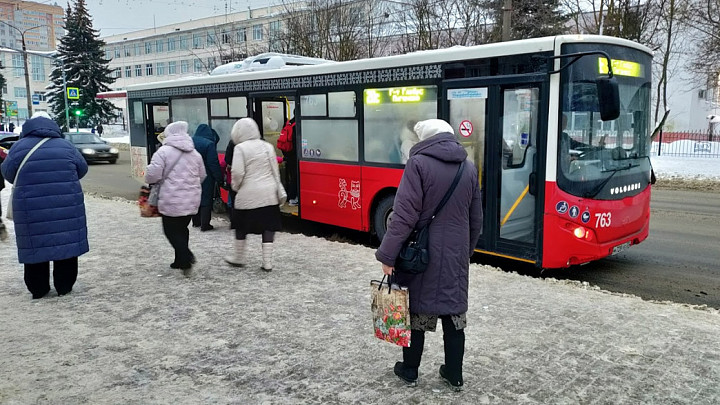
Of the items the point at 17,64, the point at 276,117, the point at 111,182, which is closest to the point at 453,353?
the point at 276,117

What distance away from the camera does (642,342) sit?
4742mm

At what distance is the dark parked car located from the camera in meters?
26.1

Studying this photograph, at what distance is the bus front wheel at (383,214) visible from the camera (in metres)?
8.20

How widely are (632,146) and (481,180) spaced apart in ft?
6.23

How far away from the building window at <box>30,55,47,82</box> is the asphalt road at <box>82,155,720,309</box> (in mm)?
97185

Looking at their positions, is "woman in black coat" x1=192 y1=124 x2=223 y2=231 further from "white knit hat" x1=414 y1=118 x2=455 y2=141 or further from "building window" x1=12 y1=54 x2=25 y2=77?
"building window" x1=12 y1=54 x2=25 y2=77

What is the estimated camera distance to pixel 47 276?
5941 millimetres

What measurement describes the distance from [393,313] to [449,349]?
0.49m

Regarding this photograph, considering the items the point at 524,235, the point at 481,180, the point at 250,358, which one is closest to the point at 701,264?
the point at 524,235

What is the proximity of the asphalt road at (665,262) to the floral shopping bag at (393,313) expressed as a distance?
3.97 meters

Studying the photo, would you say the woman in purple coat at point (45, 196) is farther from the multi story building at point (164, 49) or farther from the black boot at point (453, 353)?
the multi story building at point (164, 49)

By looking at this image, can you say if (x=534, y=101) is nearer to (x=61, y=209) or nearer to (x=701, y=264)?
(x=701, y=264)

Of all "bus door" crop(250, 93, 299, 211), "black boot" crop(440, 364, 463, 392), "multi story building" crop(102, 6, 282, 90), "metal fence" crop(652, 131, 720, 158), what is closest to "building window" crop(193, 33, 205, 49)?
"multi story building" crop(102, 6, 282, 90)

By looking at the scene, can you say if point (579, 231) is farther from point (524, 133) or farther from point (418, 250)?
point (418, 250)
